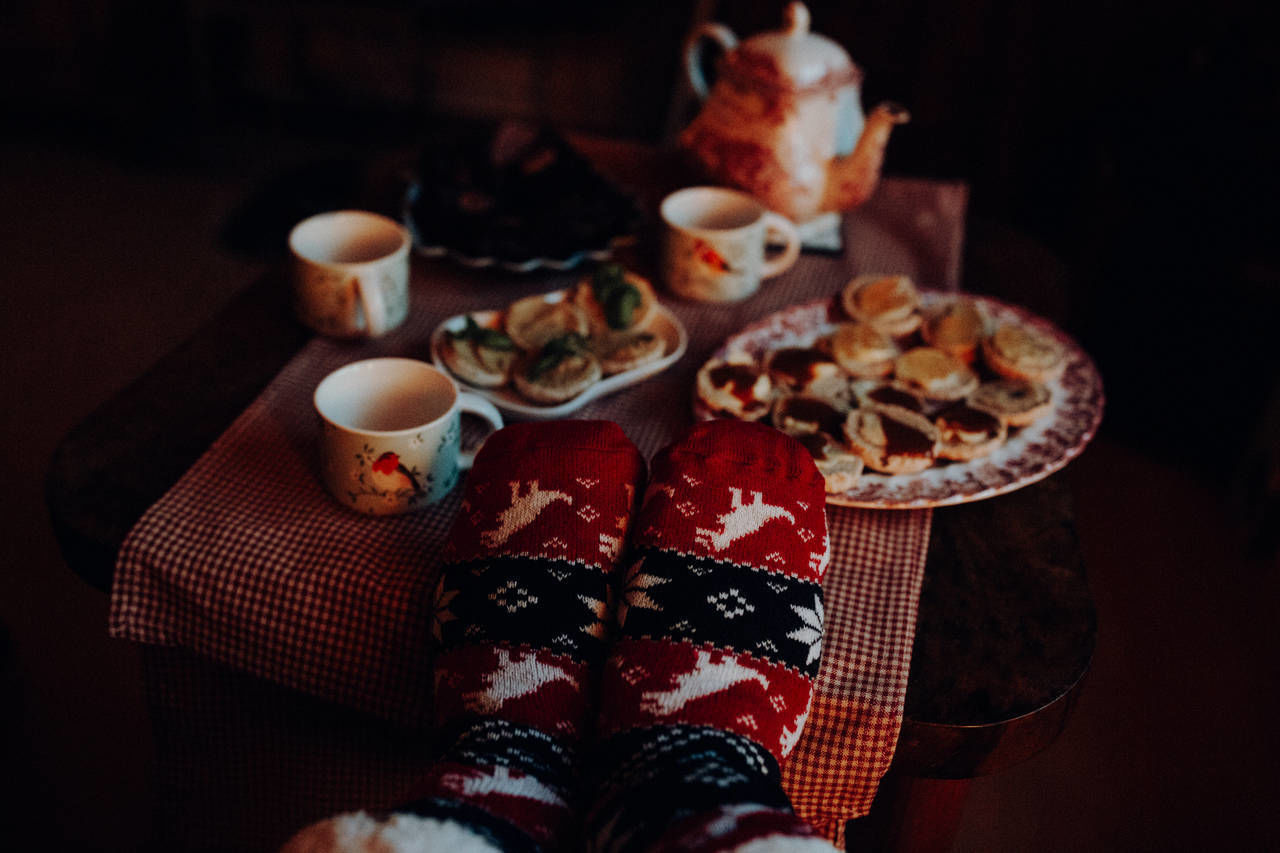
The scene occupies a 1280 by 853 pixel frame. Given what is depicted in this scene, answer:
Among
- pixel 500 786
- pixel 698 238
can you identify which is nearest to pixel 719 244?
pixel 698 238

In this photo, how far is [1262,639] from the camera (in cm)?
143

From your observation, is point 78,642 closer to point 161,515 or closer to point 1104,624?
point 161,515

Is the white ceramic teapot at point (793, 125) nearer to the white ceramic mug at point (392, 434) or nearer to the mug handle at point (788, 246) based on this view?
the mug handle at point (788, 246)

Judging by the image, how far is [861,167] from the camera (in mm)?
1041

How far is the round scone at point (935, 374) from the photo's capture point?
2.76 feet

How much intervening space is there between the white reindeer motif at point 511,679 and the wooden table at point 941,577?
0.23 metres

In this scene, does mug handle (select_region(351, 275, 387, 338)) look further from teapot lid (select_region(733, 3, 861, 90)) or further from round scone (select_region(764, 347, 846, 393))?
teapot lid (select_region(733, 3, 861, 90))

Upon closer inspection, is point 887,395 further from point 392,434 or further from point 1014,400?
point 392,434

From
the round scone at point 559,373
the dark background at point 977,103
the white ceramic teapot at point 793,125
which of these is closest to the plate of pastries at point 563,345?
the round scone at point 559,373

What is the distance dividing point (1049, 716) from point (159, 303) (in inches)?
76.5

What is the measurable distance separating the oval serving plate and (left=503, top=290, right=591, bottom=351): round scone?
0.7 inches

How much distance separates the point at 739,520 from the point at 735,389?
17cm

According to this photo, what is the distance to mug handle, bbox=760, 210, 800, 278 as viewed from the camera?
101 centimetres

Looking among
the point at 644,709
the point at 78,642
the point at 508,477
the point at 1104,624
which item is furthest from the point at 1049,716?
the point at 78,642
